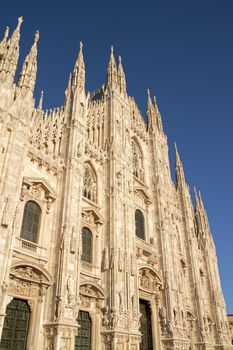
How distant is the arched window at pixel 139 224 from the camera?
25859 mm

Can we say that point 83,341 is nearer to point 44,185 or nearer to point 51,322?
point 51,322

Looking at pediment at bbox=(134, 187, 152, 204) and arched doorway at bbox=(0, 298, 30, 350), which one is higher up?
pediment at bbox=(134, 187, 152, 204)

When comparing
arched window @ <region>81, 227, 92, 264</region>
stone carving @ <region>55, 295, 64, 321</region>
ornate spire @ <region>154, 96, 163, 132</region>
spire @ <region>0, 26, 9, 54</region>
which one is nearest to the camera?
stone carving @ <region>55, 295, 64, 321</region>

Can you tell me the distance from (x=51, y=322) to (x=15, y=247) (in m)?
3.84

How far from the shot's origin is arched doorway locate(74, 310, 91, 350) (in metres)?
17.0

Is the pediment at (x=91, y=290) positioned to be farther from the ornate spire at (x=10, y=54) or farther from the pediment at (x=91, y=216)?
the ornate spire at (x=10, y=54)

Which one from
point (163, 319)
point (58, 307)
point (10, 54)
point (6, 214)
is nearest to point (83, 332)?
point (58, 307)

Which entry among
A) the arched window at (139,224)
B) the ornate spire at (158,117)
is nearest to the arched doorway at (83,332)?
the arched window at (139,224)

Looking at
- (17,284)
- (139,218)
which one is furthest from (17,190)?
(139,218)

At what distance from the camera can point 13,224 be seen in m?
14.1

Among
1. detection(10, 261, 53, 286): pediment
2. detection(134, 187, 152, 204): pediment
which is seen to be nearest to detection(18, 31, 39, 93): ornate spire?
detection(10, 261, 53, 286): pediment

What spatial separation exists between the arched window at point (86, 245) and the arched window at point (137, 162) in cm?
1013

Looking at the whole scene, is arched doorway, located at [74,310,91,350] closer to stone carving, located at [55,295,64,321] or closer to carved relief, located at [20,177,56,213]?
stone carving, located at [55,295,64,321]

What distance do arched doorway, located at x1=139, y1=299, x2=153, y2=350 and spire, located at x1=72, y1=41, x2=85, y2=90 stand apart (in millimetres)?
16372
